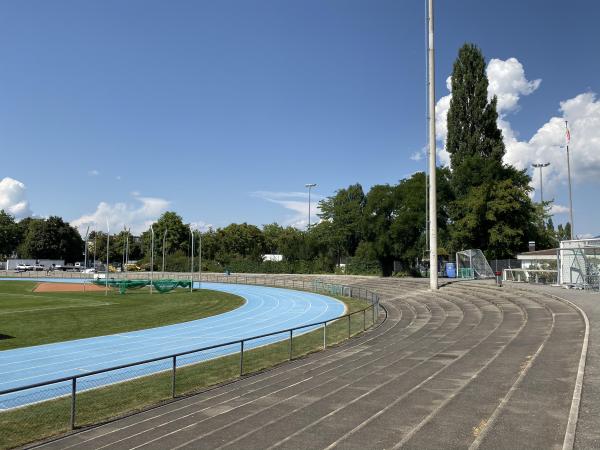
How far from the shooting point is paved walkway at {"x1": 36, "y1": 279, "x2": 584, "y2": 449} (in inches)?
303

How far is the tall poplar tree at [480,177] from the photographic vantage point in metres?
44.4

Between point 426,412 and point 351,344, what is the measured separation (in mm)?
9622

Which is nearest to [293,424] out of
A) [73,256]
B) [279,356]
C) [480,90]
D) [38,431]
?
[38,431]

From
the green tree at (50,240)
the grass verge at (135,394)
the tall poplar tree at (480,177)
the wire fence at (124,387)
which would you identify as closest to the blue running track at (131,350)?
the wire fence at (124,387)

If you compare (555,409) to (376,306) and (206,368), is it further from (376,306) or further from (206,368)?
(376,306)

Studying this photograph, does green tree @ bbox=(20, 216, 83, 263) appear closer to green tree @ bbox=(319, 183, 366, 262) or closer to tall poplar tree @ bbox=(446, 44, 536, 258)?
green tree @ bbox=(319, 183, 366, 262)

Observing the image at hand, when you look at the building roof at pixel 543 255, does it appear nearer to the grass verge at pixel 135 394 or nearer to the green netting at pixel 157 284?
the grass verge at pixel 135 394

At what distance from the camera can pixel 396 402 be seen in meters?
9.66

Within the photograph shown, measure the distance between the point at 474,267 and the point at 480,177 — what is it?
12.6 meters

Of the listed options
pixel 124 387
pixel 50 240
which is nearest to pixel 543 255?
pixel 124 387

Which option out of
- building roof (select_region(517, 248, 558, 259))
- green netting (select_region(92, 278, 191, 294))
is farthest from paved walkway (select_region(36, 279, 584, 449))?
green netting (select_region(92, 278, 191, 294))

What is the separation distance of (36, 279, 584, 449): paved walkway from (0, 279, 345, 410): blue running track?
4.08 m

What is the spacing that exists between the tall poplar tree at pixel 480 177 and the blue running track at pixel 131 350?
18976mm

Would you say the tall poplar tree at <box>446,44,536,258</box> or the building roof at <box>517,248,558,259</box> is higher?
the tall poplar tree at <box>446,44,536,258</box>
